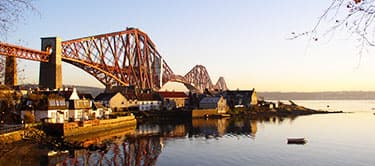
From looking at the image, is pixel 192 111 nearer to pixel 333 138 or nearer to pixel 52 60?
pixel 52 60

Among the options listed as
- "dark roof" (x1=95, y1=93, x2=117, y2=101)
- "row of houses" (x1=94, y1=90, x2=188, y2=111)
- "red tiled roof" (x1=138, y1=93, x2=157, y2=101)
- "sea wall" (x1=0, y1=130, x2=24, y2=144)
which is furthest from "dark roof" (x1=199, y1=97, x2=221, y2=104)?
"sea wall" (x1=0, y1=130, x2=24, y2=144)

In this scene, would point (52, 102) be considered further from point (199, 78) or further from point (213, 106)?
point (199, 78)

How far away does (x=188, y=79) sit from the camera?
143250 mm

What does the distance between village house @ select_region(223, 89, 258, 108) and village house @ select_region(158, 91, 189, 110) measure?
11.3 metres

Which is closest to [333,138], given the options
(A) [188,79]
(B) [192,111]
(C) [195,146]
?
(C) [195,146]

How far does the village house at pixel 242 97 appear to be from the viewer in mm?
93812

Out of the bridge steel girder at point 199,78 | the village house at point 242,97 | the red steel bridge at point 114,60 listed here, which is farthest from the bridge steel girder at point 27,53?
the bridge steel girder at point 199,78

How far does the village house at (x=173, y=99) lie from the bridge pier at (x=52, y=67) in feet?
67.5

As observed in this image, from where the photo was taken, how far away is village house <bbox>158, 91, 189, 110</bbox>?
79.9m

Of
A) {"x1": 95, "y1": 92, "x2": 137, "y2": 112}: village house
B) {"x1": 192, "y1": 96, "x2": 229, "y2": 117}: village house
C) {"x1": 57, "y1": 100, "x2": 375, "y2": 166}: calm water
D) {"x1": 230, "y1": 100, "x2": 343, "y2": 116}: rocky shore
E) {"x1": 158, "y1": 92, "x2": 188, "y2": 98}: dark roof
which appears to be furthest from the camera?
{"x1": 230, "y1": 100, "x2": 343, "y2": 116}: rocky shore

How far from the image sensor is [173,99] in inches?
3270

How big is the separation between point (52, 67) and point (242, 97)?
44.2 m

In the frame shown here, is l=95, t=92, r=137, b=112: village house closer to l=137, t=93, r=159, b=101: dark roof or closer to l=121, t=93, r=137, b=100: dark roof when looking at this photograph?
l=121, t=93, r=137, b=100: dark roof

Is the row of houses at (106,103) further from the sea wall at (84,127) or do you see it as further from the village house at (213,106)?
the sea wall at (84,127)
